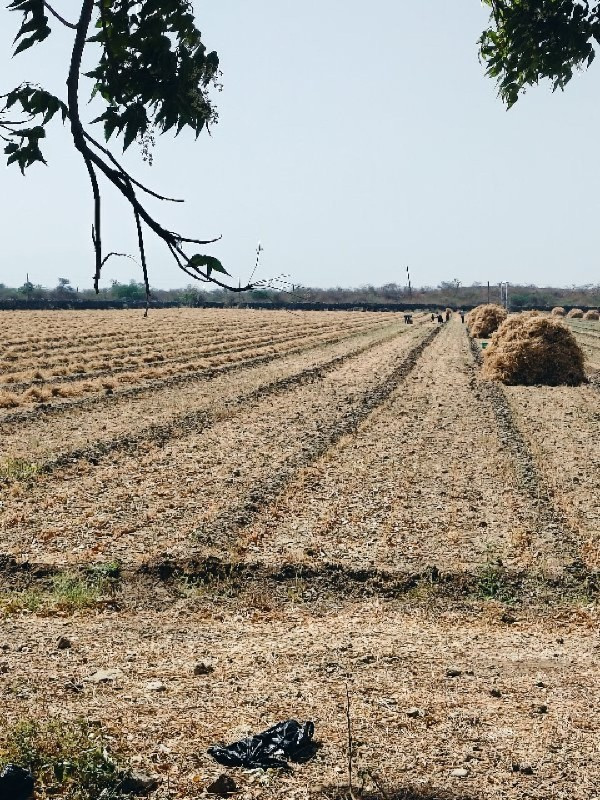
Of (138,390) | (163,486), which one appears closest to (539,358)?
(138,390)

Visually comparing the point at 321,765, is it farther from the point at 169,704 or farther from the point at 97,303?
the point at 97,303

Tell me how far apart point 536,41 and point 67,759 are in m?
4.72

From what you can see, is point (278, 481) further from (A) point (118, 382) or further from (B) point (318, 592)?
(A) point (118, 382)

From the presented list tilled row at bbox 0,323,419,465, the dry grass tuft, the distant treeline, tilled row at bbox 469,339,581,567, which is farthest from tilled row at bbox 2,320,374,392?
the distant treeline

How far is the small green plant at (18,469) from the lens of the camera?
10961 millimetres

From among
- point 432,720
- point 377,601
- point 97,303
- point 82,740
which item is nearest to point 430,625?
point 377,601

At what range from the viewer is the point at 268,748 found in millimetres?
4445

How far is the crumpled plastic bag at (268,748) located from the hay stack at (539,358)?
17.9 metres

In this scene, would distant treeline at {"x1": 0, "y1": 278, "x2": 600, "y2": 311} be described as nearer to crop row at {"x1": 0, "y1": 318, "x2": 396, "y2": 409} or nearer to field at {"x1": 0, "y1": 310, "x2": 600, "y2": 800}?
crop row at {"x1": 0, "y1": 318, "x2": 396, "y2": 409}

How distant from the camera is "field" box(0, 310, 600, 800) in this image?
15.2 ft

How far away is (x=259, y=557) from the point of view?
8023mm

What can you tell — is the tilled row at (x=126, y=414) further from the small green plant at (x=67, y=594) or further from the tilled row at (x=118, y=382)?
the small green plant at (x=67, y=594)

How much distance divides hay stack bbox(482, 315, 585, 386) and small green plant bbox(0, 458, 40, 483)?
1309 centimetres

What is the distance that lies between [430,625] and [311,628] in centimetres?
88
